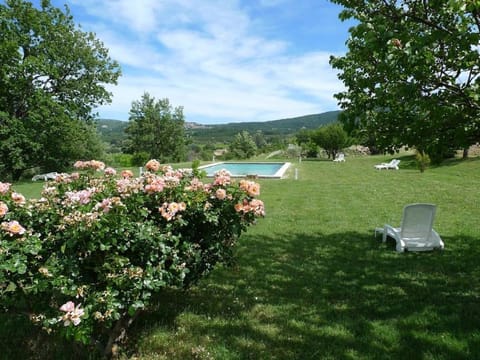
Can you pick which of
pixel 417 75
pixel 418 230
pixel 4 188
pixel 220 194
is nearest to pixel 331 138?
pixel 418 230

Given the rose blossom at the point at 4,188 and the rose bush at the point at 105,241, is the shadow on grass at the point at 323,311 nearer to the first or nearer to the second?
the rose bush at the point at 105,241

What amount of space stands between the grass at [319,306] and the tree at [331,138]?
28.8 m

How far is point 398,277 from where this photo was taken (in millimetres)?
4672

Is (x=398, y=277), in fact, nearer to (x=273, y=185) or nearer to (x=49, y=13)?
(x=273, y=185)

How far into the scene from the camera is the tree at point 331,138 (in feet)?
115

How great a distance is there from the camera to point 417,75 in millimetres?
3418

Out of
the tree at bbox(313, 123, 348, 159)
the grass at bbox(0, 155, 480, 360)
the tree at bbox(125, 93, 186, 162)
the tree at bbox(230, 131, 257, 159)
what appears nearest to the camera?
the grass at bbox(0, 155, 480, 360)

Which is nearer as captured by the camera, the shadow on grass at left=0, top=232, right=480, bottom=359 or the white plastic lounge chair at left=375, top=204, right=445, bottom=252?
the shadow on grass at left=0, top=232, right=480, bottom=359

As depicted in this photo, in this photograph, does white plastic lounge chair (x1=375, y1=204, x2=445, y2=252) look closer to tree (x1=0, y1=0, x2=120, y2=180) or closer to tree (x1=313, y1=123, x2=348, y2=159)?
tree (x1=0, y1=0, x2=120, y2=180)

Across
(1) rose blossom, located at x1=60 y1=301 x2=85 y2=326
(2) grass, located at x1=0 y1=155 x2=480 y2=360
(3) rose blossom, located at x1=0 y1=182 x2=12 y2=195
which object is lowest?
(2) grass, located at x1=0 y1=155 x2=480 y2=360

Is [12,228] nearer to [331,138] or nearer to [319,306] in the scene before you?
[319,306]

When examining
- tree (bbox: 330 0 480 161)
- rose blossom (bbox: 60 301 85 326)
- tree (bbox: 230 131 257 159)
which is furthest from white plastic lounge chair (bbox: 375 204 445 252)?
tree (bbox: 230 131 257 159)

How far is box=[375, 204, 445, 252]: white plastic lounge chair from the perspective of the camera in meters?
5.78

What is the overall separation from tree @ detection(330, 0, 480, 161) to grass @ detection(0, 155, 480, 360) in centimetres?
188
